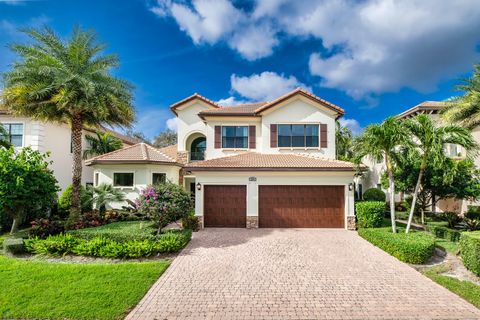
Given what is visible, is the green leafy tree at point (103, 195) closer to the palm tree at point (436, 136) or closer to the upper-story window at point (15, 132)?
the upper-story window at point (15, 132)

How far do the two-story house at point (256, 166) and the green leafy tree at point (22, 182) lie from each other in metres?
5.13

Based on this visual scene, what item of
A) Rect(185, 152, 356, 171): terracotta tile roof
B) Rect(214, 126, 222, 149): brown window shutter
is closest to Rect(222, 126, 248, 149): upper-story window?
Rect(214, 126, 222, 149): brown window shutter

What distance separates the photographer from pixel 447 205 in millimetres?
22688

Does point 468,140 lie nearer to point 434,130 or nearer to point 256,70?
point 434,130

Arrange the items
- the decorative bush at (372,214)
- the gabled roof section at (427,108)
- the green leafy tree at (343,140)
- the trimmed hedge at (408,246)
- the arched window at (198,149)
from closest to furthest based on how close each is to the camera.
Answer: the trimmed hedge at (408,246) < the decorative bush at (372,214) < the gabled roof section at (427,108) < the arched window at (198,149) < the green leafy tree at (343,140)

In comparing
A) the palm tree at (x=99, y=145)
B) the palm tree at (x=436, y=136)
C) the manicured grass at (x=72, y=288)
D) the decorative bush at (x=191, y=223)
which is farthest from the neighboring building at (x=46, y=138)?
the palm tree at (x=436, y=136)

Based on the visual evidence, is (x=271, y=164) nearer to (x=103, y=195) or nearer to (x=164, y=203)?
(x=164, y=203)

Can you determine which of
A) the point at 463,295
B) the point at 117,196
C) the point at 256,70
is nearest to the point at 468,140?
the point at 463,295

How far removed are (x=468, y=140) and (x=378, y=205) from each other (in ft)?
18.2

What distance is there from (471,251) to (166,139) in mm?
51686

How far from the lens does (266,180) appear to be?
51.0 ft

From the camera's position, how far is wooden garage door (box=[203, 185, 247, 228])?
615 inches

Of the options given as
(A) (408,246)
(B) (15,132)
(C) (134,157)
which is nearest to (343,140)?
(A) (408,246)

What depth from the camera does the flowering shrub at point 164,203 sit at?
11336mm
